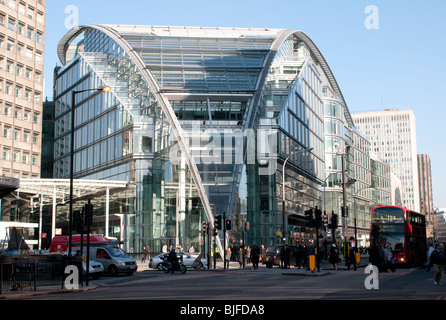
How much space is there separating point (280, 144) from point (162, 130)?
13.9 meters

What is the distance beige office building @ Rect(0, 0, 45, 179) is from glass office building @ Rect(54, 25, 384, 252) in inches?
241

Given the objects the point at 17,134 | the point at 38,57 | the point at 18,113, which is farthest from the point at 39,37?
the point at 17,134

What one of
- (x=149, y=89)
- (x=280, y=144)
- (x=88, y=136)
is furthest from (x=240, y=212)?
(x=88, y=136)

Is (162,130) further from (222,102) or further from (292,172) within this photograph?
(292,172)

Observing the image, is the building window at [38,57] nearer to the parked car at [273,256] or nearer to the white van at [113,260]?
the parked car at [273,256]

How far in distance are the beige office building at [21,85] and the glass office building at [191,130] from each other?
613 cm

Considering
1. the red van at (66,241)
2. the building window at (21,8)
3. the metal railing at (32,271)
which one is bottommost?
the metal railing at (32,271)

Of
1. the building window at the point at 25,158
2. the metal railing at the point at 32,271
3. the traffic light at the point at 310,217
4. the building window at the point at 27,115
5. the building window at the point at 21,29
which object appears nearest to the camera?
the metal railing at the point at 32,271

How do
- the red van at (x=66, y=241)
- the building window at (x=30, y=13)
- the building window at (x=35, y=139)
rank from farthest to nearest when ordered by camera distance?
the building window at (x=30, y=13), the building window at (x=35, y=139), the red van at (x=66, y=241)

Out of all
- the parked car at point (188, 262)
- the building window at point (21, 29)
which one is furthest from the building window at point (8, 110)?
the parked car at point (188, 262)

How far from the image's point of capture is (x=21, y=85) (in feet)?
239

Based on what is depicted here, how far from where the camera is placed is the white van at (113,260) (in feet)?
111

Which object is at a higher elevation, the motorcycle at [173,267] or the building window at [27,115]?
the building window at [27,115]

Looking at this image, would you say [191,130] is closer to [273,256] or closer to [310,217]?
[273,256]
